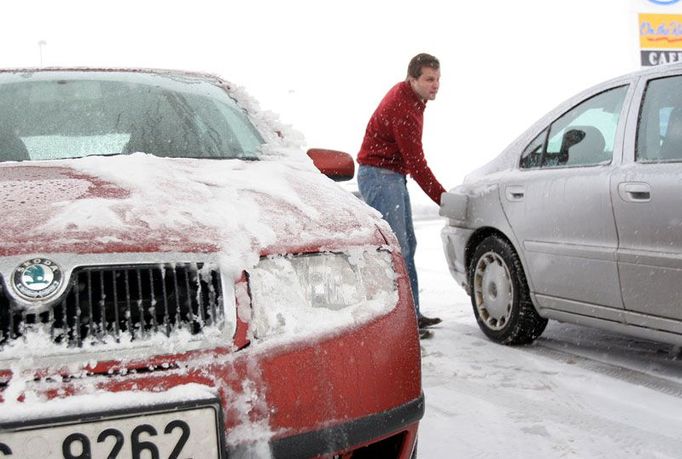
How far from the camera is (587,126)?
378cm

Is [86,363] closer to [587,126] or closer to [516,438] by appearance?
[516,438]

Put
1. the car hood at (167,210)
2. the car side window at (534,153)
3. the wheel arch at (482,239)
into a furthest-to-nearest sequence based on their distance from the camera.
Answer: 1. the car side window at (534,153)
2. the wheel arch at (482,239)
3. the car hood at (167,210)

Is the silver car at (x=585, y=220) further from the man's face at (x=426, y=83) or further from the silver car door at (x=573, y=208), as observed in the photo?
the man's face at (x=426, y=83)

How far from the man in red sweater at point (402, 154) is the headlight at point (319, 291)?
103 inches

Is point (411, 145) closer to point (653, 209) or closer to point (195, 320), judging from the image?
point (653, 209)

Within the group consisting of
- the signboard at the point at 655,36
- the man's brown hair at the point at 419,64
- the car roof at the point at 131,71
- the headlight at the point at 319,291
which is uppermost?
the signboard at the point at 655,36

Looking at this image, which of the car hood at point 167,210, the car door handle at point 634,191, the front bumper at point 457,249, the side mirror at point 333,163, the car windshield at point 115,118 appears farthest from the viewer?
the front bumper at point 457,249

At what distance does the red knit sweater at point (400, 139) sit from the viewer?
4.52m

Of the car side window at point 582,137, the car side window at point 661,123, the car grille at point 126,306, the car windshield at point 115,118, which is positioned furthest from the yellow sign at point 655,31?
the car grille at point 126,306

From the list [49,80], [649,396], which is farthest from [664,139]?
[49,80]

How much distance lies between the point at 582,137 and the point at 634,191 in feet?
2.09

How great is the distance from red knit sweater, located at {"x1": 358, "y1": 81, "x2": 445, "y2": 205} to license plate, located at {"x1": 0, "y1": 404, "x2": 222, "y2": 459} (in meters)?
3.18

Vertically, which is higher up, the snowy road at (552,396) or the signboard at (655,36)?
the signboard at (655,36)

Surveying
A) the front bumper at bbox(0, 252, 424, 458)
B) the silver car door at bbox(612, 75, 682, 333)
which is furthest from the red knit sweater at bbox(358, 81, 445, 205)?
the front bumper at bbox(0, 252, 424, 458)
